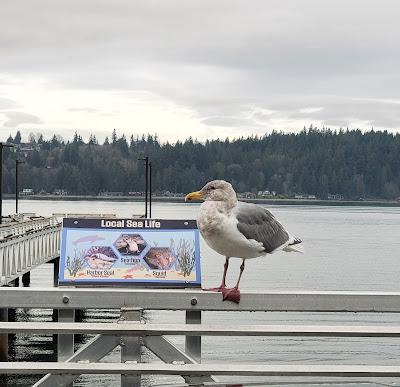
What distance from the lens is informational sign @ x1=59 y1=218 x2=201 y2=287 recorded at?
670cm

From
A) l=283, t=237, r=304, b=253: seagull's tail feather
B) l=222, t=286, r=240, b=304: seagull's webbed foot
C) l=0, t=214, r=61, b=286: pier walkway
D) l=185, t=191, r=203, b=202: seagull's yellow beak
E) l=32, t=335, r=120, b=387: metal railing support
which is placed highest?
l=185, t=191, r=203, b=202: seagull's yellow beak

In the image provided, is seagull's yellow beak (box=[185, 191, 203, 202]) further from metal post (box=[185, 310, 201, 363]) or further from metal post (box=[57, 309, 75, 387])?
metal post (box=[57, 309, 75, 387])

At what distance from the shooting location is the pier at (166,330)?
494 centimetres

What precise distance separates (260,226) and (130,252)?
144 centimetres

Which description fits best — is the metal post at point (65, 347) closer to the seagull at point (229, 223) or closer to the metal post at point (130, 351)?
the metal post at point (130, 351)

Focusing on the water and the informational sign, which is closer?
the informational sign

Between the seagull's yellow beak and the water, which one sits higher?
the seagull's yellow beak

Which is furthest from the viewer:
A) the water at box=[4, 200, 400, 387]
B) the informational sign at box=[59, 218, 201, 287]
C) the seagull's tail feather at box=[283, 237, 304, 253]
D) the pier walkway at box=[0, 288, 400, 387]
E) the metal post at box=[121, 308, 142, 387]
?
the water at box=[4, 200, 400, 387]

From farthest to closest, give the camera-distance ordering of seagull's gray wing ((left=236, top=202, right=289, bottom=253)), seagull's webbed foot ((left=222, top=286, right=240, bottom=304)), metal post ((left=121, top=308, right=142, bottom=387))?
seagull's gray wing ((left=236, top=202, right=289, bottom=253)), seagull's webbed foot ((left=222, top=286, right=240, bottom=304)), metal post ((left=121, top=308, right=142, bottom=387))

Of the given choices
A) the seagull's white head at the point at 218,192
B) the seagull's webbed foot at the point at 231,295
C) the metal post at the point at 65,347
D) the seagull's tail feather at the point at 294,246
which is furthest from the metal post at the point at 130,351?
the seagull's tail feather at the point at 294,246

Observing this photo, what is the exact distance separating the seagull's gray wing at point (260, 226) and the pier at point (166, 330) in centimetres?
58

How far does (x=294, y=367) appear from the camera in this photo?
16.2ft

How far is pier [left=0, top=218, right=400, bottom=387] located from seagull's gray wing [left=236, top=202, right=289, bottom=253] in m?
0.58

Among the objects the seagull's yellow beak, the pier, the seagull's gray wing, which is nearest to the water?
the pier
